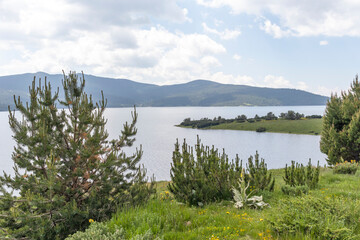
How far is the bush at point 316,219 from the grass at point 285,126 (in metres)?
96.9

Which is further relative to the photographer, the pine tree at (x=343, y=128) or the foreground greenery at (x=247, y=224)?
the pine tree at (x=343, y=128)

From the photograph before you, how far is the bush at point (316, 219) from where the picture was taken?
4.88 m

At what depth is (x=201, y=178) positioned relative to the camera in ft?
28.1

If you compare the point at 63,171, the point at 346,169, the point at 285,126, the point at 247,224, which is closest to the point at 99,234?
the point at 63,171

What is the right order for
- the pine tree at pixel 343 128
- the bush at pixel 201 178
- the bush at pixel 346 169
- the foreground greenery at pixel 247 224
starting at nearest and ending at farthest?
the foreground greenery at pixel 247 224 < the bush at pixel 201 178 < the bush at pixel 346 169 < the pine tree at pixel 343 128

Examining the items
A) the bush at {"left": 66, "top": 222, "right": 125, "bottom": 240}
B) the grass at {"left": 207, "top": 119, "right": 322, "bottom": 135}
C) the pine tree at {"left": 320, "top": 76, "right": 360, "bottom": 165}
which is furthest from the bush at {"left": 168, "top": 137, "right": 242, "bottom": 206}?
the grass at {"left": 207, "top": 119, "right": 322, "bottom": 135}

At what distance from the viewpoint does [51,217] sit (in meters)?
6.45

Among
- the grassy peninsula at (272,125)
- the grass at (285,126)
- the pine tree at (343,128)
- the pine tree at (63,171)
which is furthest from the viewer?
→ the grassy peninsula at (272,125)

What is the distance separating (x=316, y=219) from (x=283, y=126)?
353 ft

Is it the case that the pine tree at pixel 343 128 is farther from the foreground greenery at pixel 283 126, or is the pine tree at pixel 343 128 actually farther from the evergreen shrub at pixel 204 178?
the foreground greenery at pixel 283 126

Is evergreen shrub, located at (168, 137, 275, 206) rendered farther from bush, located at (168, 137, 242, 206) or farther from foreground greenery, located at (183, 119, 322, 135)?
foreground greenery, located at (183, 119, 322, 135)

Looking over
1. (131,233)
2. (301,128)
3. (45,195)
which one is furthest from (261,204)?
(301,128)

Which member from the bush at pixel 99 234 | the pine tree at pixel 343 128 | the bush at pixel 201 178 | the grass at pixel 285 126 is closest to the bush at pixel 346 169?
the pine tree at pixel 343 128

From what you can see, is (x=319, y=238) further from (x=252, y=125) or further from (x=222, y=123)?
(x=222, y=123)
